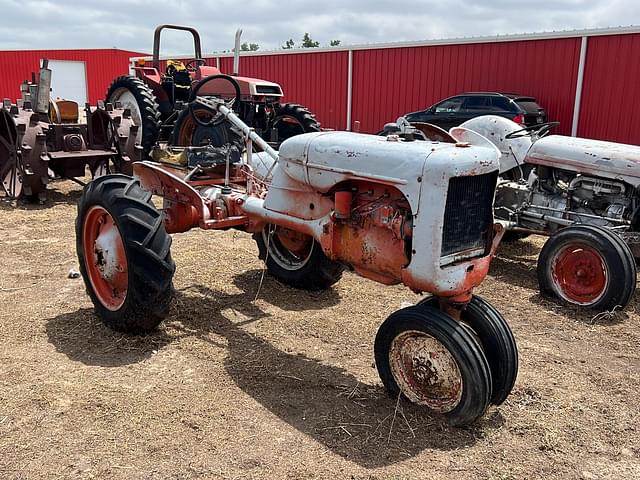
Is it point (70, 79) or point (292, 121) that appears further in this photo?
point (70, 79)

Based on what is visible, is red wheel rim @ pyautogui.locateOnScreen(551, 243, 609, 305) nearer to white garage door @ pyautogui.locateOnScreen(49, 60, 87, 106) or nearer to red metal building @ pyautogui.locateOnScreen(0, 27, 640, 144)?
red metal building @ pyautogui.locateOnScreen(0, 27, 640, 144)

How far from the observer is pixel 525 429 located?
10.0 feet

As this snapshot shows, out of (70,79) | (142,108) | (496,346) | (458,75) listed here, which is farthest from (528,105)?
(70,79)

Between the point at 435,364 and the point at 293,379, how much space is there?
885 millimetres

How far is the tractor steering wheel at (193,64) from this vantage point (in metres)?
11.0

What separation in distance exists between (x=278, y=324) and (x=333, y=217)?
1183mm

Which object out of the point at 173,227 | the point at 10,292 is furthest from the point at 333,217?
the point at 10,292

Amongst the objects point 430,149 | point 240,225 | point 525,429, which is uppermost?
point 430,149

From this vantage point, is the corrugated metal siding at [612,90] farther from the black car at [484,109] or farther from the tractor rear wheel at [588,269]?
the tractor rear wheel at [588,269]

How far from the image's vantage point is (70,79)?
1268 inches

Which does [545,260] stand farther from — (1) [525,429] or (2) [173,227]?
(2) [173,227]

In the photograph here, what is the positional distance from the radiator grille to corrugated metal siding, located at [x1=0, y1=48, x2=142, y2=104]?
30.8 m

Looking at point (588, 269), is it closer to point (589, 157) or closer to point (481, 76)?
point (589, 157)

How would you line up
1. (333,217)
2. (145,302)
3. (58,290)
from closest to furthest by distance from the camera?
(333,217) → (145,302) → (58,290)
